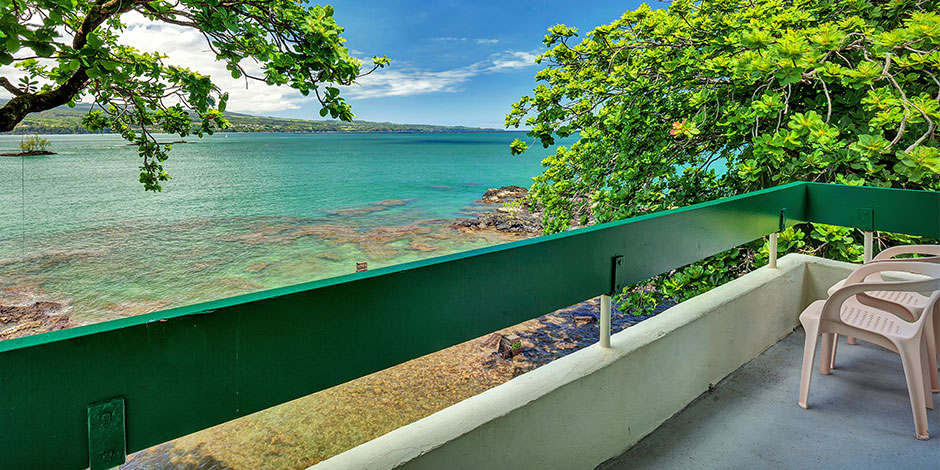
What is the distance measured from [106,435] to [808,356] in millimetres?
2650

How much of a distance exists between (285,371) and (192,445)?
391 inches

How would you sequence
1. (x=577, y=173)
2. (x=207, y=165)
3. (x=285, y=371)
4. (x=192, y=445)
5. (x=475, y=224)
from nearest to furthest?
(x=285, y=371) → (x=577, y=173) → (x=192, y=445) → (x=475, y=224) → (x=207, y=165)

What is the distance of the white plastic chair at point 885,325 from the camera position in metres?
2.07

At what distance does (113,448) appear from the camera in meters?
0.96

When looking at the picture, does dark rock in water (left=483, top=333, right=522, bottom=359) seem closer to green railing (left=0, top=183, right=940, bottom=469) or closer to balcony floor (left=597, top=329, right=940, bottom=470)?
balcony floor (left=597, top=329, right=940, bottom=470)

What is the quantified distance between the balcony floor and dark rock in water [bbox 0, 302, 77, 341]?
18.2 m

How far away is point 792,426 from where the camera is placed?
2.23 m

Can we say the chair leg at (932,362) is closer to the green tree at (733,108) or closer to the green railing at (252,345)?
the green railing at (252,345)

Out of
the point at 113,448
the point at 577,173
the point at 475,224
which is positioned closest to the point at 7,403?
the point at 113,448

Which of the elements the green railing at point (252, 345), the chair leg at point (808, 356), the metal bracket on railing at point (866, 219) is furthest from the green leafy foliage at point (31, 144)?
the metal bracket on railing at point (866, 219)

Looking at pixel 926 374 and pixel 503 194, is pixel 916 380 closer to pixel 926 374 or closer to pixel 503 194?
pixel 926 374

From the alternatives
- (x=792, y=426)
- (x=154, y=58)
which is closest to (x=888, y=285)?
(x=792, y=426)

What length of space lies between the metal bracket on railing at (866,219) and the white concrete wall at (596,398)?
0.65m

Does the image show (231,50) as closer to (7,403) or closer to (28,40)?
(28,40)
